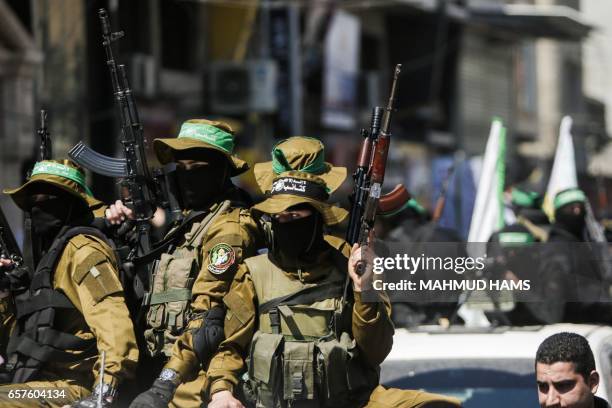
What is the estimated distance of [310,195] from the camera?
4.47m

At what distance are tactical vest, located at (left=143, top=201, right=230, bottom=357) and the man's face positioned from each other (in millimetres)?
1460

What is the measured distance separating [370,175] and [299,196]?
12.4 inches

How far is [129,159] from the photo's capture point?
212 inches

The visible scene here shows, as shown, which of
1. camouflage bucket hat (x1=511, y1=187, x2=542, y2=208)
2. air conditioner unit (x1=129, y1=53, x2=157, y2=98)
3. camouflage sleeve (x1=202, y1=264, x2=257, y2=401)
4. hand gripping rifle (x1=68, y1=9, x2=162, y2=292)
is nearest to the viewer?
camouflage sleeve (x1=202, y1=264, x2=257, y2=401)

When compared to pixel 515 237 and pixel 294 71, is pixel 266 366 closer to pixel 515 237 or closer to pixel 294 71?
pixel 515 237

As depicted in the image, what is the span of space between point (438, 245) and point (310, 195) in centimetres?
52

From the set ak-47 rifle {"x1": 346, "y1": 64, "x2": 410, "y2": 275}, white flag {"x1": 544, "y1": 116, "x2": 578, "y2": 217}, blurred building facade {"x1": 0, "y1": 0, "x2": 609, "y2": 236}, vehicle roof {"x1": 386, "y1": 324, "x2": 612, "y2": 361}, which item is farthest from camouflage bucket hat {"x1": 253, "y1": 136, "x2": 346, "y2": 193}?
blurred building facade {"x1": 0, "y1": 0, "x2": 609, "y2": 236}

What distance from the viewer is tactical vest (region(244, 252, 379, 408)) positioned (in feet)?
14.2

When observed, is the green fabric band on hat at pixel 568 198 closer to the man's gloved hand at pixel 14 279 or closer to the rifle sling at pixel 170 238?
the rifle sling at pixel 170 238

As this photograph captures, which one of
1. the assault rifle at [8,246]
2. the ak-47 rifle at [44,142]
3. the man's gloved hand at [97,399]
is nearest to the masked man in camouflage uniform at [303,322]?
the man's gloved hand at [97,399]

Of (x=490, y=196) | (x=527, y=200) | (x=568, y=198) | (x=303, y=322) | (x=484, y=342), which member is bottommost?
(x=527, y=200)

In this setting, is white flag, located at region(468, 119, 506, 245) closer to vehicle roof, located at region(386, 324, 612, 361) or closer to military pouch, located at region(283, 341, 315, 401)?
vehicle roof, located at region(386, 324, 612, 361)

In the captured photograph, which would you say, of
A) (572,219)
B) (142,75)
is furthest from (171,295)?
(142,75)

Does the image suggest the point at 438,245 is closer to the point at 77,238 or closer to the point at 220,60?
the point at 77,238
